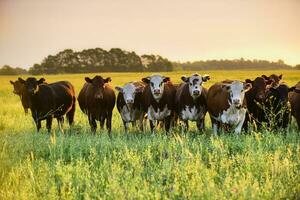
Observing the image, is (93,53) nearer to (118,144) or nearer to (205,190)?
(118,144)

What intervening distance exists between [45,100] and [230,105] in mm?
5434

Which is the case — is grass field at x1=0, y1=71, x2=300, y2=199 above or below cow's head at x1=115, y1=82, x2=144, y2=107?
below

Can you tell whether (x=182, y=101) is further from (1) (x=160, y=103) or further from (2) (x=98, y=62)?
(2) (x=98, y=62)

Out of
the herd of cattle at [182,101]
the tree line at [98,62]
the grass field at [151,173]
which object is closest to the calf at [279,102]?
the herd of cattle at [182,101]

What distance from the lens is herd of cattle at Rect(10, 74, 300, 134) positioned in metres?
12.7

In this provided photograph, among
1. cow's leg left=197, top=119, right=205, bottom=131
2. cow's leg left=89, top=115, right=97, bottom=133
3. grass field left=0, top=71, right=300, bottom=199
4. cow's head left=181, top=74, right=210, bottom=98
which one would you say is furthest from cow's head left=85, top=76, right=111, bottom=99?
grass field left=0, top=71, right=300, bottom=199

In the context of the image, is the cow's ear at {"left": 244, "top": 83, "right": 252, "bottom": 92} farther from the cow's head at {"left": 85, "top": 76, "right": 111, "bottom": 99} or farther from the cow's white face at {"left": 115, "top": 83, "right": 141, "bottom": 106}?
the cow's head at {"left": 85, "top": 76, "right": 111, "bottom": 99}

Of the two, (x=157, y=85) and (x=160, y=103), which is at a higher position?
(x=157, y=85)

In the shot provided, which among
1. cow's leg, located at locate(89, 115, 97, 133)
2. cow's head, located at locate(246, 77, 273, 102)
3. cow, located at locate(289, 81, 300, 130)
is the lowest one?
cow's leg, located at locate(89, 115, 97, 133)

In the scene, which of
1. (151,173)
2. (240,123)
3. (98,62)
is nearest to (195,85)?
(240,123)

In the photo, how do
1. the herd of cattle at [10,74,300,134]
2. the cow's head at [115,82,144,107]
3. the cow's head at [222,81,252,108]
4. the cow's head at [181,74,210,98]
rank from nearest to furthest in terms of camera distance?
the cow's head at [222,81,252,108] < the herd of cattle at [10,74,300,134] < the cow's head at [181,74,210,98] < the cow's head at [115,82,144,107]

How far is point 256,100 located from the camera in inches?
526

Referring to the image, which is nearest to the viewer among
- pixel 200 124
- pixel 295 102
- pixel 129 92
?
pixel 295 102

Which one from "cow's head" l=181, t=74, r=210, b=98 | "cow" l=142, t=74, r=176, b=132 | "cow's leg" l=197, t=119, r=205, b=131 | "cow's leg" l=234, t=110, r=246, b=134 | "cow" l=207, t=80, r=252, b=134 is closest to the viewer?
"cow" l=207, t=80, r=252, b=134
